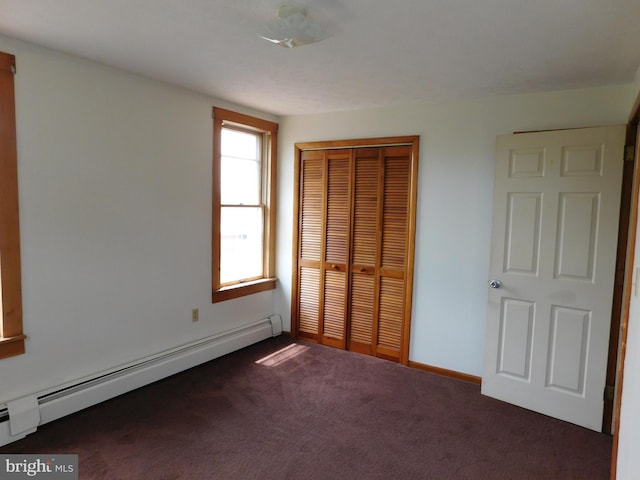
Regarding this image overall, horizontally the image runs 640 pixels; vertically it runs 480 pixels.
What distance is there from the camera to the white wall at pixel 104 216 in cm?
242

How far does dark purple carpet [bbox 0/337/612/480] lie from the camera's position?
2.21m

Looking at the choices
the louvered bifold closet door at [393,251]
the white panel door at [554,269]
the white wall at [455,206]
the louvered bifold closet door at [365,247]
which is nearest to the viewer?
the white panel door at [554,269]

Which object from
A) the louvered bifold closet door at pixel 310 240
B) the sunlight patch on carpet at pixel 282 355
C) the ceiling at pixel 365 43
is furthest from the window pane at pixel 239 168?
the sunlight patch on carpet at pixel 282 355

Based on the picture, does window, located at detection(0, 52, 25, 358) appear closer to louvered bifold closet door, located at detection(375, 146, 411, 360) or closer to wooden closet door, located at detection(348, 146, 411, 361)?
wooden closet door, located at detection(348, 146, 411, 361)

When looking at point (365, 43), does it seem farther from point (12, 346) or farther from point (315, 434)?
point (12, 346)

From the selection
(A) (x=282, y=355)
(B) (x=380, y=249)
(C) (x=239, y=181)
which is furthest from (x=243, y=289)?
(B) (x=380, y=249)

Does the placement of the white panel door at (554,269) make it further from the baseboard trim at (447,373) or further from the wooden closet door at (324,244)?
the wooden closet door at (324,244)

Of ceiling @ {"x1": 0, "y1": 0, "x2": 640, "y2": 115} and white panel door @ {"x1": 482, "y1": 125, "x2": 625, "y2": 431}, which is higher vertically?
ceiling @ {"x1": 0, "y1": 0, "x2": 640, "y2": 115}

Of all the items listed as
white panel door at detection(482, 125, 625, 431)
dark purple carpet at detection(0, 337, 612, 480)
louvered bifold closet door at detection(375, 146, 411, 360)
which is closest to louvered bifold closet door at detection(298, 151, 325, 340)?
louvered bifold closet door at detection(375, 146, 411, 360)

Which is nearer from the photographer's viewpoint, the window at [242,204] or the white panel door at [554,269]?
the white panel door at [554,269]

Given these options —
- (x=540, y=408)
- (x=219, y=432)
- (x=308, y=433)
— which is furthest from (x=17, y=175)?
(x=540, y=408)

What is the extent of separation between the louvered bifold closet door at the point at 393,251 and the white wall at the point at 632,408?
1.93 meters

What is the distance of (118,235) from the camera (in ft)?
9.41

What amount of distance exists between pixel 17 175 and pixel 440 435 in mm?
2951
